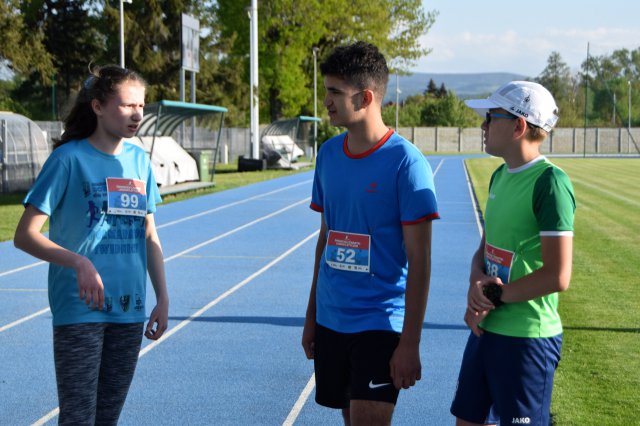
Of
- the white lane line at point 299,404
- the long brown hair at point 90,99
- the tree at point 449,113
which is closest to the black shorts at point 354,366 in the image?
the long brown hair at point 90,99

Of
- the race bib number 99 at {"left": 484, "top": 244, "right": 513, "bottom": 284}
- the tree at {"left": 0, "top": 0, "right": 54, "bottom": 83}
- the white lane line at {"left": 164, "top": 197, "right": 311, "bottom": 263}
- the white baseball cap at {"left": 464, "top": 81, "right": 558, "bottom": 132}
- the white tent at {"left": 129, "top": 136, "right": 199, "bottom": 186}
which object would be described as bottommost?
the white lane line at {"left": 164, "top": 197, "right": 311, "bottom": 263}

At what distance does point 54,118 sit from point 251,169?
1917 cm

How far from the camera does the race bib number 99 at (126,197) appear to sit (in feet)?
12.1

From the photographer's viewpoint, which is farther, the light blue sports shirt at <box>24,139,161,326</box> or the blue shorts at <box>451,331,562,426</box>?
the light blue sports shirt at <box>24,139,161,326</box>

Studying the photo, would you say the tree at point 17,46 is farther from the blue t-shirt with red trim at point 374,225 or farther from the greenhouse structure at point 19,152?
the blue t-shirt with red trim at point 374,225

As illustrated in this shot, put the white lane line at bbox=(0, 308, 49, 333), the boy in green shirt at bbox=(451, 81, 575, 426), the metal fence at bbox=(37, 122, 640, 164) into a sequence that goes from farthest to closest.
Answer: the metal fence at bbox=(37, 122, 640, 164) → the white lane line at bbox=(0, 308, 49, 333) → the boy in green shirt at bbox=(451, 81, 575, 426)

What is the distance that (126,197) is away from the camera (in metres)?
3.72

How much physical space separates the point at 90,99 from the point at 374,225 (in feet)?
4.08

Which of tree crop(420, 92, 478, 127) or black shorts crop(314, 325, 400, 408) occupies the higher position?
tree crop(420, 92, 478, 127)

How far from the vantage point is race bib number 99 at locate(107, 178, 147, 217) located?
368 cm

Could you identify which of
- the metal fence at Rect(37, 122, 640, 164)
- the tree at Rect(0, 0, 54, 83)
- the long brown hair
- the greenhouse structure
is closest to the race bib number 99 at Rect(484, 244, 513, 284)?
the long brown hair

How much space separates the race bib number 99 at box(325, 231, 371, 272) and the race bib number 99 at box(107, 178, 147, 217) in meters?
0.80

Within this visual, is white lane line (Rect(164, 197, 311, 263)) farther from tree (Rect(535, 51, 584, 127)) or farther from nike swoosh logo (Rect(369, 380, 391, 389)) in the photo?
tree (Rect(535, 51, 584, 127))

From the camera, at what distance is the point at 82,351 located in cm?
354
